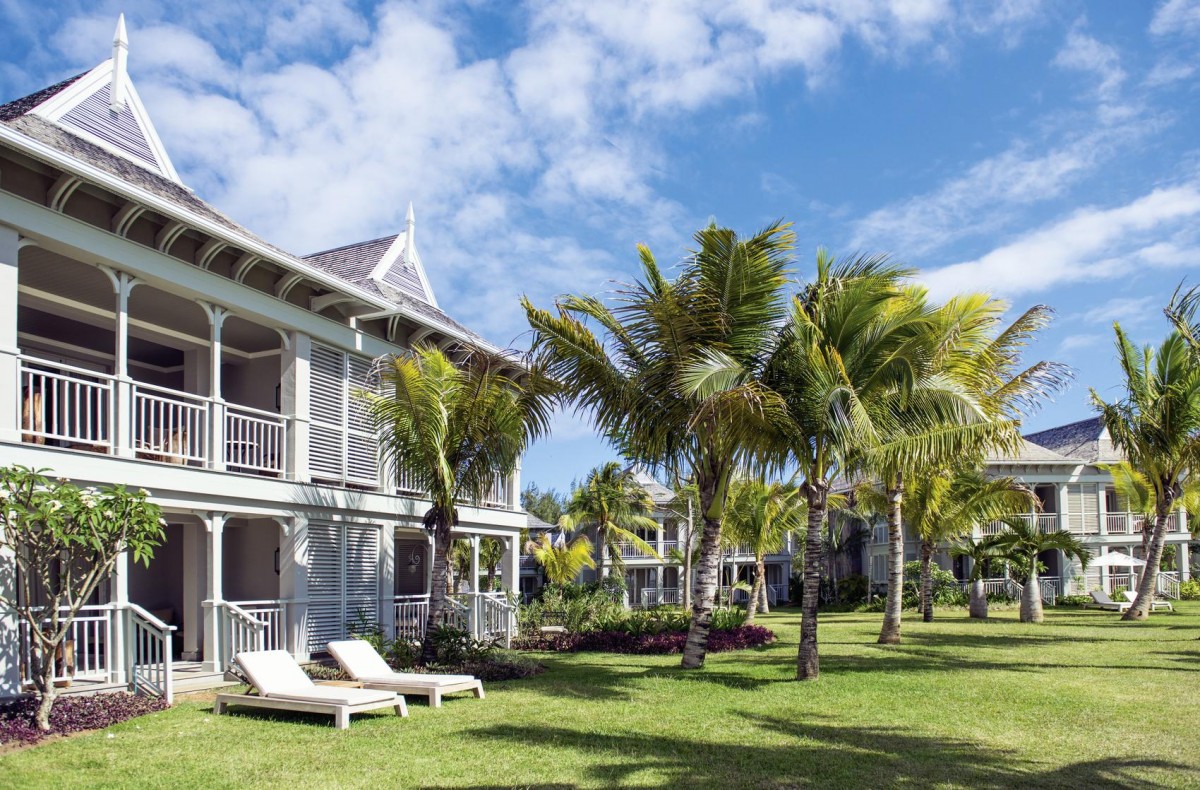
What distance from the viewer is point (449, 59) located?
11.9 meters

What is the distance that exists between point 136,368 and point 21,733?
9.39m

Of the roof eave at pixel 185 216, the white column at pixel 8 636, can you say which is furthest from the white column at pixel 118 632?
the roof eave at pixel 185 216

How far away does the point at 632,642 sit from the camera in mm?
19484

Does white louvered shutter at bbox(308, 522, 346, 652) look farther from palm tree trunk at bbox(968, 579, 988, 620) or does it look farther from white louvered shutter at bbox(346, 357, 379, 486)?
palm tree trunk at bbox(968, 579, 988, 620)

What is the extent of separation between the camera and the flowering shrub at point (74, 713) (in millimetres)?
9133

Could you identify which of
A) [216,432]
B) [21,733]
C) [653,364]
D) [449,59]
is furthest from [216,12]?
[21,733]

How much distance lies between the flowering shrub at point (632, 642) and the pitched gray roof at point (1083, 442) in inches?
1128

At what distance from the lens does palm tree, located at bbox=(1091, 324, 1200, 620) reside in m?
22.6

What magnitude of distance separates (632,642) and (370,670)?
8.23 m

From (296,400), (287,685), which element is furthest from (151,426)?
(287,685)

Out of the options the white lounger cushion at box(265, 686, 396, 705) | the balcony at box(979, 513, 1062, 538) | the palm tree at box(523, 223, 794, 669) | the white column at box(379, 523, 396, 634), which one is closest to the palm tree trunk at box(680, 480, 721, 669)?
the palm tree at box(523, 223, 794, 669)

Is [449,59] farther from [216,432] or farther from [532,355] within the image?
[216,432]

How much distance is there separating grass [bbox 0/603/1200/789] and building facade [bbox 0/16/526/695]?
2.88 meters

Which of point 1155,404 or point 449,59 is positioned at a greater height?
point 449,59
